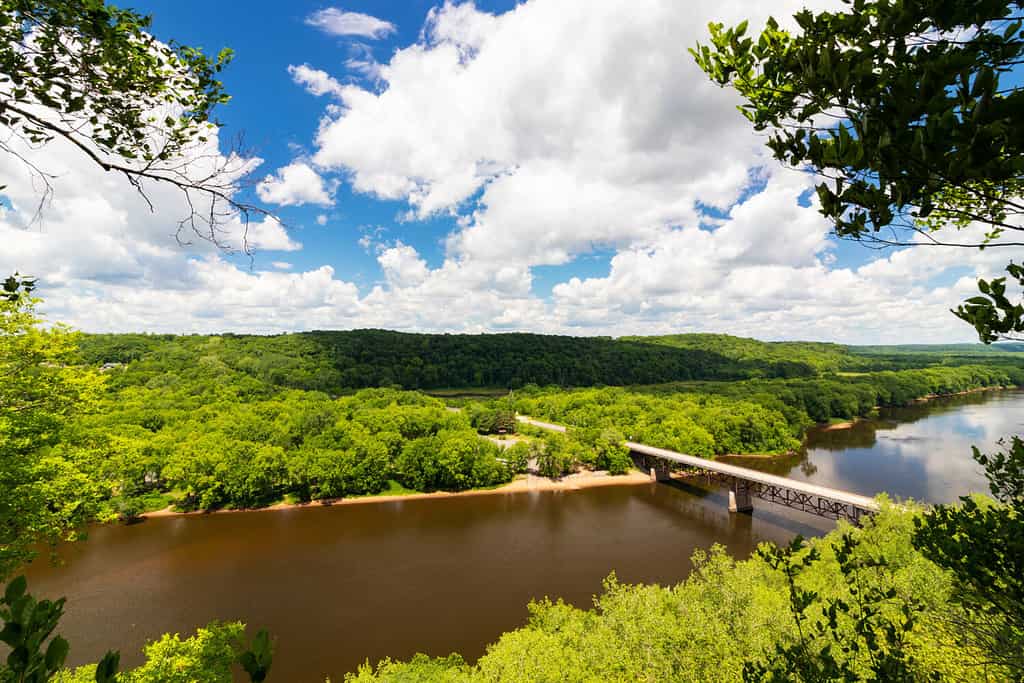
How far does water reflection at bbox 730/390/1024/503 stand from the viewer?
42406 millimetres

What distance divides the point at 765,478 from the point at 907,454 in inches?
1263

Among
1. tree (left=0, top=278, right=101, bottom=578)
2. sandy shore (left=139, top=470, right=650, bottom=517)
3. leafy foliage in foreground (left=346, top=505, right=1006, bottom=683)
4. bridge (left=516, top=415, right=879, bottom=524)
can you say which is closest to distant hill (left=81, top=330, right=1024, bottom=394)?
sandy shore (left=139, top=470, right=650, bottom=517)

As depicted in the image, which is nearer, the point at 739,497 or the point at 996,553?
the point at 996,553

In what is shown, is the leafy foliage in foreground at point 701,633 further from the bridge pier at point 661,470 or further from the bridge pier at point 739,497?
the bridge pier at point 661,470

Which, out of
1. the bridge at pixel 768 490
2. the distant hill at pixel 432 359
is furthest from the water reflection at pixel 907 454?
the distant hill at pixel 432 359

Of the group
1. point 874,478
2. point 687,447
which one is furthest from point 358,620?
point 874,478

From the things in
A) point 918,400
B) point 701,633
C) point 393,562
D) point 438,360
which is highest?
point 438,360

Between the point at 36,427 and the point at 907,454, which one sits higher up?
the point at 36,427

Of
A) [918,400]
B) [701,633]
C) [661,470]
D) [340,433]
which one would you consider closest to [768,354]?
[918,400]

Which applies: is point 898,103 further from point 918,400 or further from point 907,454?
point 918,400

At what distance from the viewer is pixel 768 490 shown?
3997 cm

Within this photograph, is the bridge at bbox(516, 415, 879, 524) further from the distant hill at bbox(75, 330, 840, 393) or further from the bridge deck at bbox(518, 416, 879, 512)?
the distant hill at bbox(75, 330, 840, 393)

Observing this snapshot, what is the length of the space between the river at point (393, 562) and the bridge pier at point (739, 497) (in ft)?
3.56

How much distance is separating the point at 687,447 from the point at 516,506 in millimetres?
22382
